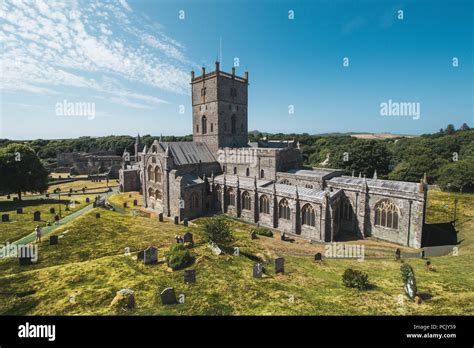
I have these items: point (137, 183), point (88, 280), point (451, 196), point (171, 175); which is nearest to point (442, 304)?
point (88, 280)

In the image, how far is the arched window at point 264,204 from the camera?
37.0 meters

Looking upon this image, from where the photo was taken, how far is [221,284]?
1739cm

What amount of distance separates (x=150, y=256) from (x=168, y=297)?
21.9 ft

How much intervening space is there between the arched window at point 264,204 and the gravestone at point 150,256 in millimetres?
19836

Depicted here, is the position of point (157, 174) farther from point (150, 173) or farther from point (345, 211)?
point (345, 211)

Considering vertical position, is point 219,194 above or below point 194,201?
above

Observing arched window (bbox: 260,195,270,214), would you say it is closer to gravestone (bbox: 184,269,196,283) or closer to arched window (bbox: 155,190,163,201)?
arched window (bbox: 155,190,163,201)

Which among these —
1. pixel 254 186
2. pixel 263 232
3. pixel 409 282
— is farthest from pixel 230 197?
pixel 409 282

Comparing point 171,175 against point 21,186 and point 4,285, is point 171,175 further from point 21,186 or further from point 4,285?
point 21,186

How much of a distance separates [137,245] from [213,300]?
14549 millimetres

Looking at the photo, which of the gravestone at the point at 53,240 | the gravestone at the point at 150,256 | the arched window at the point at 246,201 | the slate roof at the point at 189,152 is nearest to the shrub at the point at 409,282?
the gravestone at the point at 150,256

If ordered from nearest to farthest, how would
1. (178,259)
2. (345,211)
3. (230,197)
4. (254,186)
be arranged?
1. (178,259)
2. (345,211)
3. (254,186)
4. (230,197)

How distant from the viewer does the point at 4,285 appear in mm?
16797

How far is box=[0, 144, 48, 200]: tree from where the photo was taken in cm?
4394
